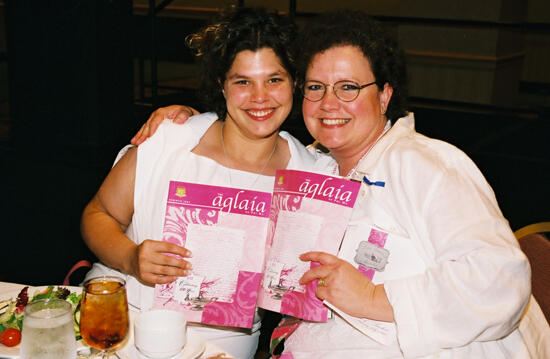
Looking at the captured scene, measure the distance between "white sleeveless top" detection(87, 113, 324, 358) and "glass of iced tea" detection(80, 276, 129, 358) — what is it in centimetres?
81

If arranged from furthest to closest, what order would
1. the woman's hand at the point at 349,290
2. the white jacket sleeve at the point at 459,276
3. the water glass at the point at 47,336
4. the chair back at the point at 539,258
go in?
1. the chair back at the point at 539,258
2. the woman's hand at the point at 349,290
3. the white jacket sleeve at the point at 459,276
4. the water glass at the point at 47,336

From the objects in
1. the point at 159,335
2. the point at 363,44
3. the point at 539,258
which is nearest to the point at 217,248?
the point at 159,335

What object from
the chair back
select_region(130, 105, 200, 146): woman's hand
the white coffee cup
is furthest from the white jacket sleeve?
select_region(130, 105, 200, 146): woman's hand

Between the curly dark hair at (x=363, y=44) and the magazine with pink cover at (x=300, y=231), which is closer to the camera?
the magazine with pink cover at (x=300, y=231)

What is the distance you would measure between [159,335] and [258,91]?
40.7 inches

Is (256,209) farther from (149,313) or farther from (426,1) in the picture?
(426,1)

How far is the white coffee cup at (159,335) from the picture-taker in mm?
1394

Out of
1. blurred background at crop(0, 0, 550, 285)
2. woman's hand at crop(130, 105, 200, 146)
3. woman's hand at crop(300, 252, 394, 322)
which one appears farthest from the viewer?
blurred background at crop(0, 0, 550, 285)

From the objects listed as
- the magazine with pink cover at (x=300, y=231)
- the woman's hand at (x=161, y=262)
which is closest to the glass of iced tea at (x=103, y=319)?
the woman's hand at (x=161, y=262)

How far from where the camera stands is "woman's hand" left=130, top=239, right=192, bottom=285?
1736 mm

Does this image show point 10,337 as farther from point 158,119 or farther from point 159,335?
point 158,119

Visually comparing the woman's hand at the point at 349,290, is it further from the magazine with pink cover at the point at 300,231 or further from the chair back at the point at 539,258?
the chair back at the point at 539,258

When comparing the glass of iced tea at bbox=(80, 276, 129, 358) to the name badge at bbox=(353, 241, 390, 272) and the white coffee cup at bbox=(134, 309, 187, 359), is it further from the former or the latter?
the name badge at bbox=(353, 241, 390, 272)

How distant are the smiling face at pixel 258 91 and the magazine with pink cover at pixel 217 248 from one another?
0.54 m
